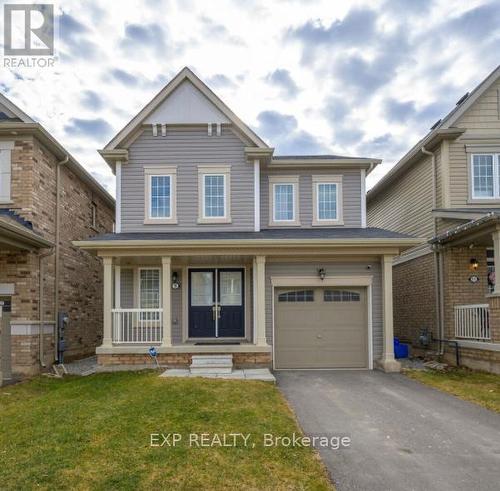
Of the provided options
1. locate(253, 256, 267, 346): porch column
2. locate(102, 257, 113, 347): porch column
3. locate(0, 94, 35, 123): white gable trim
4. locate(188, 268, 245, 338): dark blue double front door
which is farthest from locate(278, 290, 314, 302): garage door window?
locate(0, 94, 35, 123): white gable trim

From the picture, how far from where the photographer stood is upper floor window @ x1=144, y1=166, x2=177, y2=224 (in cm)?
1208

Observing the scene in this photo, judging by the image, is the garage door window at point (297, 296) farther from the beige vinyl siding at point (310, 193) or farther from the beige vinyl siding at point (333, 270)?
the beige vinyl siding at point (310, 193)

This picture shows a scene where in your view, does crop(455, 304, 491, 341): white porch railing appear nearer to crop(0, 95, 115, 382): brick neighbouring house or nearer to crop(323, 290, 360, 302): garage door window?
crop(323, 290, 360, 302): garage door window

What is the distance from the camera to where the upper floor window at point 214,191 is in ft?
39.7

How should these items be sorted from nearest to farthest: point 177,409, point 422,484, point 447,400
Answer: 1. point 422,484
2. point 177,409
3. point 447,400

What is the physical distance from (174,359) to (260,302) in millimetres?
2535

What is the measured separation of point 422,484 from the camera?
14.3ft

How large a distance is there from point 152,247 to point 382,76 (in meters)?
13.1

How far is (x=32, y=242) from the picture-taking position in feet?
33.9

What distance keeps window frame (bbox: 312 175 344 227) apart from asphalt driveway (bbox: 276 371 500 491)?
15.8ft

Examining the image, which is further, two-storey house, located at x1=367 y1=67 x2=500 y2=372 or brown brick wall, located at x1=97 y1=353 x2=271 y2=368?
two-storey house, located at x1=367 y1=67 x2=500 y2=372

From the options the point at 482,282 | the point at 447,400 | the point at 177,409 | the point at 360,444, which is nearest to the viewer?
the point at 360,444

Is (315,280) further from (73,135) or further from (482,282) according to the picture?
(73,135)

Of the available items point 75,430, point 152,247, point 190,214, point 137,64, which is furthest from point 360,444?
point 137,64
